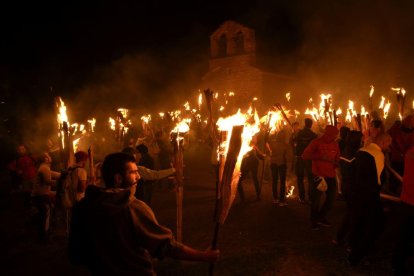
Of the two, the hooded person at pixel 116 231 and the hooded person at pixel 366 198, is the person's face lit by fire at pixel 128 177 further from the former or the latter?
the hooded person at pixel 366 198

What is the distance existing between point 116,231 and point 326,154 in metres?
5.15

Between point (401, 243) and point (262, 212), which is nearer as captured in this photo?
point (401, 243)

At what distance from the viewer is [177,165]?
584 centimetres

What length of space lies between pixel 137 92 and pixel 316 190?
1490 inches

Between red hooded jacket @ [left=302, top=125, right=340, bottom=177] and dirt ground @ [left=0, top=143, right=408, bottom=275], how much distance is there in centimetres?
112

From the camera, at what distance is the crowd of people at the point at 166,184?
253 centimetres

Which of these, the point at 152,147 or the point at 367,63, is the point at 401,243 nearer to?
the point at 152,147

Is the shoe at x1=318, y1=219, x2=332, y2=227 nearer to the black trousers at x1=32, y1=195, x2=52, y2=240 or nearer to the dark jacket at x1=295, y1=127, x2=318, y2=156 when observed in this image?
the dark jacket at x1=295, y1=127, x2=318, y2=156

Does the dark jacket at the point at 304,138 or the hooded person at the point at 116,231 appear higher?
the dark jacket at the point at 304,138

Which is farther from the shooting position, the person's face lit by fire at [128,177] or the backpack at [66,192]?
the backpack at [66,192]

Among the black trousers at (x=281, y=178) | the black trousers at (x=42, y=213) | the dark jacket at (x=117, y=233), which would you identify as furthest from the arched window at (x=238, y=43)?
the dark jacket at (x=117, y=233)

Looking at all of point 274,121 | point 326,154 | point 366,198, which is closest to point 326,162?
point 326,154

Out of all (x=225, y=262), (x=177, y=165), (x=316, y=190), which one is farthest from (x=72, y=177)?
(x=316, y=190)

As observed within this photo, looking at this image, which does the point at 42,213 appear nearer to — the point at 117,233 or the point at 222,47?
the point at 117,233
